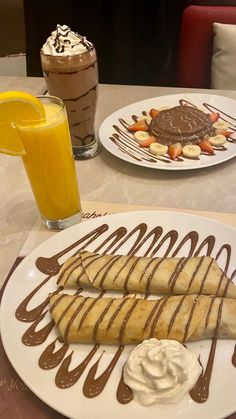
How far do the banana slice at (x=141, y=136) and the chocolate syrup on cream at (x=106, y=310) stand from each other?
17.4 inches

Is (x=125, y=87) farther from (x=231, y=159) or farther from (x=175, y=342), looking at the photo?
(x=175, y=342)

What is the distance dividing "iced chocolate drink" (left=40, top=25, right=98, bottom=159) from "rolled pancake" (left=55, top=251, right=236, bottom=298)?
1.76ft

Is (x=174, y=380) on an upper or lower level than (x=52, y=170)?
lower

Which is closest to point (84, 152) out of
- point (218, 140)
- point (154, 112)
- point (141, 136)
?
point (141, 136)

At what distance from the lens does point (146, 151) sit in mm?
1497

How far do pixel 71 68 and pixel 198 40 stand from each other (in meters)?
1.04

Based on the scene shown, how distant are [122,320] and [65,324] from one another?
106mm

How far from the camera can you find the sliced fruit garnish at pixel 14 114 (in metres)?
1.08

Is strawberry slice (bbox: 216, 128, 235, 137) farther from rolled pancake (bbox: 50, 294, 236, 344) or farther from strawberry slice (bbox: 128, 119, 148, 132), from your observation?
rolled pancake (bbox: 50, 294, 236, 344)

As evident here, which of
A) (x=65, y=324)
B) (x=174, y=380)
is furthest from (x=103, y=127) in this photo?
(x=174, y=380)

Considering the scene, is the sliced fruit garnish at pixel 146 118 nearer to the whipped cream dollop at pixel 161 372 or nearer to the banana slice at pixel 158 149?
the banana slice at pixel 158 149

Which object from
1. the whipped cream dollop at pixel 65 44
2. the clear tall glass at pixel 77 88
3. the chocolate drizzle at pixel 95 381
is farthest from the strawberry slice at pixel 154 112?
the chocolate drizzle at pixel 95 381

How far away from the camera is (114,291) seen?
1021 mm

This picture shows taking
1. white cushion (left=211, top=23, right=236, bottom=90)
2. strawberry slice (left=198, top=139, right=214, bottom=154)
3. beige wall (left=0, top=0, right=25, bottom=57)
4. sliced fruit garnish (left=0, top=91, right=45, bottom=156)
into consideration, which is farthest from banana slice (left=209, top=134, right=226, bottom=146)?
beige wall (left=0, top=0, right=25, bottom=57)
